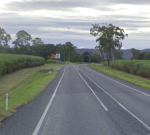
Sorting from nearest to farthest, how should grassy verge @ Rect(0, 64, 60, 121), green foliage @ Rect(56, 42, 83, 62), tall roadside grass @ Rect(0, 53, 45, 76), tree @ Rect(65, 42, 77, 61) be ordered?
grassy verge @ Rect(0, 64, 60, 121) → tall roadside grass @ Rect(0, 53, 45, 76) → green foliage @ Rect(56, 42, 83, 62) → tree @ Rect(65, 42, 77, 61)

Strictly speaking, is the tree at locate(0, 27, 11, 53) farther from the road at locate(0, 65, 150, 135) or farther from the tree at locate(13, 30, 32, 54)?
the road at locate(0, 65, 150, 135)

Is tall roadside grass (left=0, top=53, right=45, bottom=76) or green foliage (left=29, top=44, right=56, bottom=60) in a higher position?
green foliage (left=29, top=44, right=56, bottom=60)

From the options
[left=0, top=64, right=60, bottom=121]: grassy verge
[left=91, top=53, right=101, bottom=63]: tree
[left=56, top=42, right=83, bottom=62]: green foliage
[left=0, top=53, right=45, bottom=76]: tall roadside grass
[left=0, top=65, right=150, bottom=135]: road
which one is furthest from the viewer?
[left=91, top=53, right=101, bottom=63]: tree

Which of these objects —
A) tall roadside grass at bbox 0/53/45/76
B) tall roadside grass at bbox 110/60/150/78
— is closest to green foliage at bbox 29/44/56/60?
tall roadside grass at bbox 0/53/45/76

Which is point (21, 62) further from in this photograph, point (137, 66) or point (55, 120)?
point (55, 120)

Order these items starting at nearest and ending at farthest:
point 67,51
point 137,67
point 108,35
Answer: point 137,67 → point 108,35 → point 67,51

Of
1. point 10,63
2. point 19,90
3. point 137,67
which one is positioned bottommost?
point 19,90

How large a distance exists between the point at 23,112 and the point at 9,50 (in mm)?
95995

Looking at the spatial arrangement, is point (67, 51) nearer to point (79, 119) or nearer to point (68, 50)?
point (68, 50)

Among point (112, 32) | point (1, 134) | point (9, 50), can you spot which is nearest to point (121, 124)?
point (1, 134)

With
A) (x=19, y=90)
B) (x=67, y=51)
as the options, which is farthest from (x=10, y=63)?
(x=67, y=51)

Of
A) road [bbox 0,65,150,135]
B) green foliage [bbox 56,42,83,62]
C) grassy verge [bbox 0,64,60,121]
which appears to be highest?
green foliage [bbox 56,42,83,62]

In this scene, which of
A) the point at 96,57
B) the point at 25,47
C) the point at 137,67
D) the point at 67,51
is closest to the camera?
the point at 137,67

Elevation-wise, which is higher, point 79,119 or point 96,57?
point 96,57
